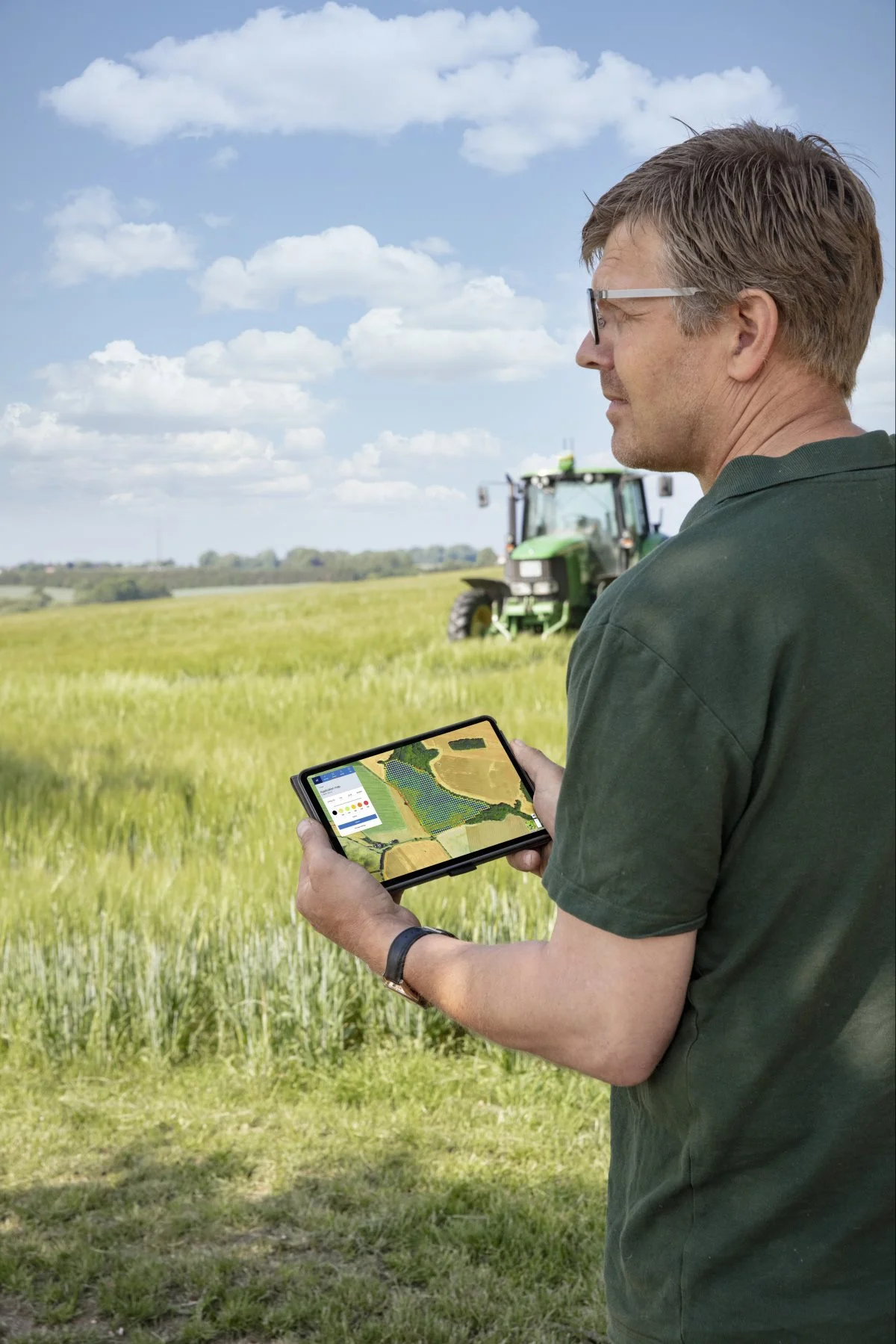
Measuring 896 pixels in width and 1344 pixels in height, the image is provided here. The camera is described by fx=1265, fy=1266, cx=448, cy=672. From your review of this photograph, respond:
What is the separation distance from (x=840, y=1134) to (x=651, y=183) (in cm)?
87

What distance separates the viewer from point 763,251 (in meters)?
1.13

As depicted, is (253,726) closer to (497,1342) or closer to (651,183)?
(497,1342)

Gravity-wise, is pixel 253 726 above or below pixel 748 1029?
below

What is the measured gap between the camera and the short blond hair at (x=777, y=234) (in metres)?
1.13

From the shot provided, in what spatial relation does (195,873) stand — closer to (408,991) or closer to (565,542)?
(408,991)

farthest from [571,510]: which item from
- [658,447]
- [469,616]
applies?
[658,447]

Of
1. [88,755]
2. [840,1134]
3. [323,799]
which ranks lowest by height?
[88,755]

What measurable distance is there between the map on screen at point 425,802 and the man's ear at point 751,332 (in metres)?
0.69

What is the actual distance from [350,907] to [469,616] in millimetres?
14713

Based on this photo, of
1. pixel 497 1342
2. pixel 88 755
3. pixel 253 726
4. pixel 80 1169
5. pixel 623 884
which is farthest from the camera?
pixel 253 726

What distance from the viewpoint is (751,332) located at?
A: 1.16 metres

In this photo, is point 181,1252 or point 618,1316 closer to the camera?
point 618,1316

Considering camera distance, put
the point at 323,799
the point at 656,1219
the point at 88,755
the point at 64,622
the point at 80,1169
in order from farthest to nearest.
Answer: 1. the point at 64,622
2. the point at 88,755
3. the point at 80,1169
4. the point at 323,799
5. the point at 656,1219

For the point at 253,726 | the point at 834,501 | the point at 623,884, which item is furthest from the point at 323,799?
the point at 253,726
